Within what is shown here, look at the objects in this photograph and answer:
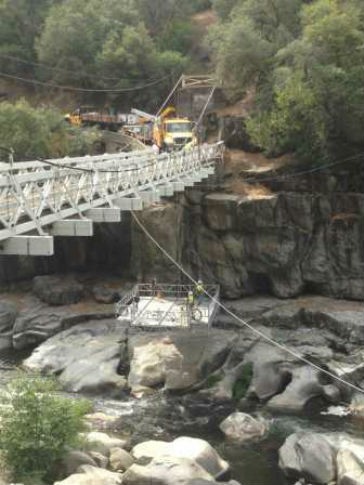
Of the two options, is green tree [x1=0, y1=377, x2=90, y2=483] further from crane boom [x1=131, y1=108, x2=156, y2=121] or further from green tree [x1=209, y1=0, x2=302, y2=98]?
crane boom [x1=131, y1=108, x2=156, y2=121]

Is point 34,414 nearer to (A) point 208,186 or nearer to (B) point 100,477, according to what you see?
(B) point 100,477

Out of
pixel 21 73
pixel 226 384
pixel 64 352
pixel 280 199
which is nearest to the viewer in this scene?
pixel 226 384

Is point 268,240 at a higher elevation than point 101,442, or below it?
higher

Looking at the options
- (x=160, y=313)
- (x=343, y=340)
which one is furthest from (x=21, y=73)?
(x=343, y=340)

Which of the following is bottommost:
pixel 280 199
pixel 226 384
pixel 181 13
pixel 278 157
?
pixel 226 384

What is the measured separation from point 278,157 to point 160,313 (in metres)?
12.4

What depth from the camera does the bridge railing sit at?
12.2m

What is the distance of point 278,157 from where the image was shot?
31750 millimetres

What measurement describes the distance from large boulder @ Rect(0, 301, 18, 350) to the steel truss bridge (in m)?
8.71

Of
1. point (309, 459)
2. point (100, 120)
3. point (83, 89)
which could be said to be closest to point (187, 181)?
point (309, 459)

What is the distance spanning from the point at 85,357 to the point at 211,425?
5632 mm

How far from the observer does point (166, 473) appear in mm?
12305

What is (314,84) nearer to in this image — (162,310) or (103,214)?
(162,310)

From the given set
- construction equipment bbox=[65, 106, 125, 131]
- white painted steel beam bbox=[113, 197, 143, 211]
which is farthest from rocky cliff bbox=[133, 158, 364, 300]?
construction equipment bbox=[65, 106, 125, 131]
